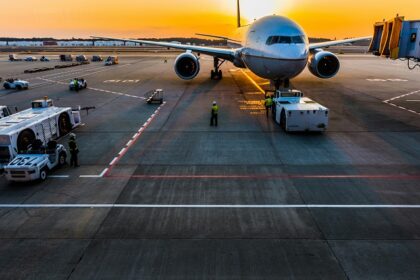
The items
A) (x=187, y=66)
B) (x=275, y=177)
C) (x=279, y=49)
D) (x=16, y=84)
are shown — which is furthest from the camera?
(x=16, y=84)

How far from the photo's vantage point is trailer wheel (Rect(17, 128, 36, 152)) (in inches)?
679

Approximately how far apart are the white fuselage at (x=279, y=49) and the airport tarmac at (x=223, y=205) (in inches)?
224

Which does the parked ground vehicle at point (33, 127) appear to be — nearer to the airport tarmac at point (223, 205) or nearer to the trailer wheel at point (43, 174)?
the airport tarmac at point (223, 205)

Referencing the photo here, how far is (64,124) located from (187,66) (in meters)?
20.5

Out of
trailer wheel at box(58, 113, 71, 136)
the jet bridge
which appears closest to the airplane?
the jet bridge

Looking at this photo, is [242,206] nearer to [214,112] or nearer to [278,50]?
[214,112]

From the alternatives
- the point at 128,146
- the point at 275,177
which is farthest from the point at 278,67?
the point at 275,177

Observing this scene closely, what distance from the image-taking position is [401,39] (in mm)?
28219

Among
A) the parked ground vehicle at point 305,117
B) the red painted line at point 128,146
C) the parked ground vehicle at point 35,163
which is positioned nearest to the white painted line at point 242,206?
the parked ground vehicle at point 35,163

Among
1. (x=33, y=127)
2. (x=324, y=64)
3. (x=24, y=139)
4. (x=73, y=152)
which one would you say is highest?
(x=324, y=64)

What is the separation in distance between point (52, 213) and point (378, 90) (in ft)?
125

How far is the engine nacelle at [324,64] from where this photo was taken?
35.8 m

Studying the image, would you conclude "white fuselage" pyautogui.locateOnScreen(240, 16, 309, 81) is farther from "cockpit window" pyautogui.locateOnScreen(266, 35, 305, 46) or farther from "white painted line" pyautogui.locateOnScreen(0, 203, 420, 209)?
"white painted line" pyautogui.locateOnScreen(0, 203, 420, 209)

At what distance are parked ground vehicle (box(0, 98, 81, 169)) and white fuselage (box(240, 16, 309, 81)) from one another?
15.6 m
